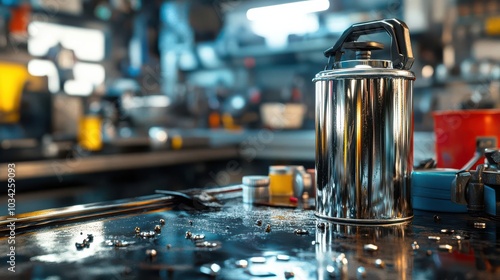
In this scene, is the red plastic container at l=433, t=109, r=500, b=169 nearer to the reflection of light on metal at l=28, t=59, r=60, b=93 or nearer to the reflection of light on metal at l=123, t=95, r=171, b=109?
the reflection of light on metal at l=28, t=59, r=60, b=93

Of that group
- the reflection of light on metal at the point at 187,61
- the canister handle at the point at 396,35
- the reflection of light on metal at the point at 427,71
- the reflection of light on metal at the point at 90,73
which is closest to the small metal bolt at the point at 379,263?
the canister handle at the point at 396,35

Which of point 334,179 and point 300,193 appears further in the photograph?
point 300,193

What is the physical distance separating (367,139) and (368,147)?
0.02 meters

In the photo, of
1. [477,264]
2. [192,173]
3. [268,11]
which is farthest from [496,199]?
[268,11]

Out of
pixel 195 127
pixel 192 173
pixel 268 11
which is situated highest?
pixel 268 11

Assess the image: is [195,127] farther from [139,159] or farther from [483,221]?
[483,221]

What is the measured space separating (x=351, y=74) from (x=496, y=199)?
37cm

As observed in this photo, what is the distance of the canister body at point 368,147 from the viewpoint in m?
0.91

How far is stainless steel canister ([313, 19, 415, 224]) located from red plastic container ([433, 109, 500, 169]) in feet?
1.85

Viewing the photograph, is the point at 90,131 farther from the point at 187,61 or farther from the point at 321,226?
the point at 321,226

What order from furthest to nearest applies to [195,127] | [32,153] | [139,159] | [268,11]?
[195,127] < [268,11] < [139,159] < [32,153]

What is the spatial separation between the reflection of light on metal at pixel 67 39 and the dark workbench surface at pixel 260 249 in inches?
155

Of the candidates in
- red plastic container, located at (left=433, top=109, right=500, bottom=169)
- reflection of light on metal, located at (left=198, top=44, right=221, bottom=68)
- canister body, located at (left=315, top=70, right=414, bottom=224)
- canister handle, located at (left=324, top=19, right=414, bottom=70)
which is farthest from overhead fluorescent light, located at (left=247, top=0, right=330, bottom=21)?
canister body, located at (left=315, top=70, right=414, bottom=224)

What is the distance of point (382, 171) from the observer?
2.99ft
